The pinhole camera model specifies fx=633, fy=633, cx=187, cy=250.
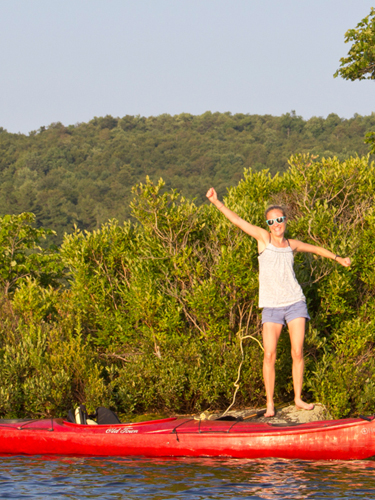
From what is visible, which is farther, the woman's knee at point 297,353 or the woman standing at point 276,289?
the woman's knee at point 297,353

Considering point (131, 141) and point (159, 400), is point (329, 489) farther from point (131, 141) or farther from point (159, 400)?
point (131, 141)

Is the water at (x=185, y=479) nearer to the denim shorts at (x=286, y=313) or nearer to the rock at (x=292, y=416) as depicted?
the rock at (x=292, y=416)

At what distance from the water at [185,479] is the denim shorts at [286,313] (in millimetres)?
1849

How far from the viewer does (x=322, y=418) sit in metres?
9.32

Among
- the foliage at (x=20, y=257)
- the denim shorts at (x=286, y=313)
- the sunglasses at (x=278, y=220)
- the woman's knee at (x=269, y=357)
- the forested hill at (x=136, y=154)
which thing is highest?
the forested hill at (x=136, y=154)

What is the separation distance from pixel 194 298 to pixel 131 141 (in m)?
109

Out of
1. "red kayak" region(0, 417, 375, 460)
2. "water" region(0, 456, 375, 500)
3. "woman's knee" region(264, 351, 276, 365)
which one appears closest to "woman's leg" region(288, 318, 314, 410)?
"woman's knee" region(264, 351, 276, 365)

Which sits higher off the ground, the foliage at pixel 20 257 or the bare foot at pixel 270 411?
the foliage at pixel 20 257

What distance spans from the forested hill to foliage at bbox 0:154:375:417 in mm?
54354

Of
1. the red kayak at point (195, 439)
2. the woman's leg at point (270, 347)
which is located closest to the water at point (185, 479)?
the red kayak at point (195, 439)

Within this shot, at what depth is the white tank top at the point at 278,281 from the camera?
330 inches

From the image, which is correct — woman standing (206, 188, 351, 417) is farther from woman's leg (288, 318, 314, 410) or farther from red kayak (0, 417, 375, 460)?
red kayak (0, 417, 375, 460)

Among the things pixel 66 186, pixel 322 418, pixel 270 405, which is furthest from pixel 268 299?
pixel 66 186

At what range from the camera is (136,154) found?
110375 mm
